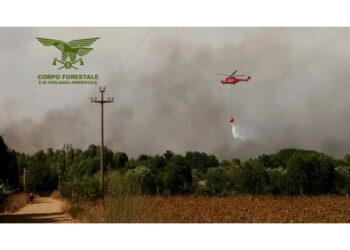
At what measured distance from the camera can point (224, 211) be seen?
51.4ft

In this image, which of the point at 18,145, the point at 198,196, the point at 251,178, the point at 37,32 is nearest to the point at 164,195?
the point at 198,196

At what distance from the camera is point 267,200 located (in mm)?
16016

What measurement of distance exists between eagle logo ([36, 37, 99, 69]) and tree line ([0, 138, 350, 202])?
1987 mm

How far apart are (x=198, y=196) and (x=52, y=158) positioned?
366 centimetres

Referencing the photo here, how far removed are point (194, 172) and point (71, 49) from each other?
3.95 meters

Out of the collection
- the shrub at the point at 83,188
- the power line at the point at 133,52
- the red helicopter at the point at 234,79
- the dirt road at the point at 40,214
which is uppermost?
the power line at the point at 133,52

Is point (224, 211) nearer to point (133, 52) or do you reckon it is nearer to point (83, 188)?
point (83, 188)

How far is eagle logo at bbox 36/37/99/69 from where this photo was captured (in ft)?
50.2

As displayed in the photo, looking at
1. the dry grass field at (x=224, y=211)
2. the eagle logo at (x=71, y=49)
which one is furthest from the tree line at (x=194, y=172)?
the eagle logo at (x=71, y=49)

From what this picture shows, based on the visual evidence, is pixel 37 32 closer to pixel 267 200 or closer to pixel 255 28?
pixel 255 28

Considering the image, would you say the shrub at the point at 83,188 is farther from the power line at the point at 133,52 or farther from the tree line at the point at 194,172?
the power line at the point at 133,52

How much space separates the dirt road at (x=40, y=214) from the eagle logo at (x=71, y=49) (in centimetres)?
354

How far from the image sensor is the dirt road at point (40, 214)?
52.9 feet

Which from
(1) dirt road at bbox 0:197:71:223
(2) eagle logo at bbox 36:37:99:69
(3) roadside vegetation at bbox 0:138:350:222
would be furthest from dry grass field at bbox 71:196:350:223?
(2) eagle logo at bbox 36:37:99:69
